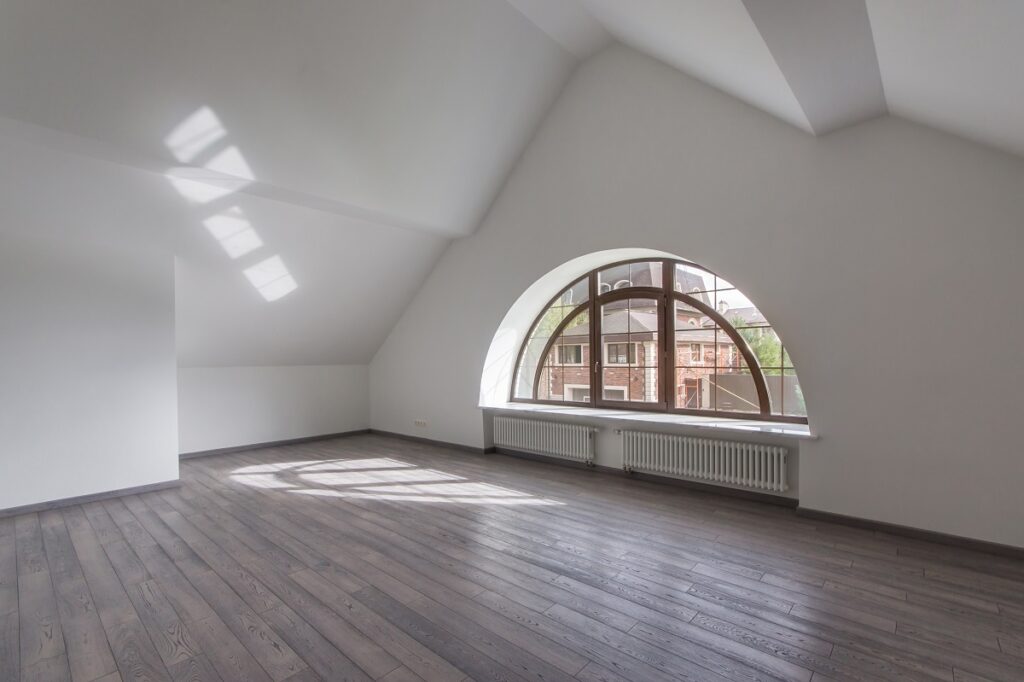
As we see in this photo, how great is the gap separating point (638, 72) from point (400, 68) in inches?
88.6

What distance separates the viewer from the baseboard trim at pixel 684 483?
165 inches

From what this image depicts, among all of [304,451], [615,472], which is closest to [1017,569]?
[615,472]

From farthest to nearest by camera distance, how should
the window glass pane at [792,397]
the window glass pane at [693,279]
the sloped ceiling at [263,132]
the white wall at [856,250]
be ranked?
the window glass pane at [693,279] → the window glass pane at [792,397] → the white wall at [856,250] → the sloped ceiling at [263,132]

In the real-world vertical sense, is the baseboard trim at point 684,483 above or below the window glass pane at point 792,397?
below

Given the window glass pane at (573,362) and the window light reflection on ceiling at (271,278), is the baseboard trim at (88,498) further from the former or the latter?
the window glass pane at (573,362)

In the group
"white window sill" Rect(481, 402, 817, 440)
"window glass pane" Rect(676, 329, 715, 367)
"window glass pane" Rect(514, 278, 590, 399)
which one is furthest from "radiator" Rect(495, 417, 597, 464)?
"window glass pane" Rect(676, 329, 715, 367)

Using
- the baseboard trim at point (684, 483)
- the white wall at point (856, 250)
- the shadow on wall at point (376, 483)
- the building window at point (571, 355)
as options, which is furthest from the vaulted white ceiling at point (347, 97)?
the baseboard trim at point (684, 483)

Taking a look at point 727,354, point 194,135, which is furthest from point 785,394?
point 194,135

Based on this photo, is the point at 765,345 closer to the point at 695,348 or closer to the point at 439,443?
the point at 695,348

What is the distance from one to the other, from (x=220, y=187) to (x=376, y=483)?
3.13 metres

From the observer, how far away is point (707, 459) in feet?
14.8

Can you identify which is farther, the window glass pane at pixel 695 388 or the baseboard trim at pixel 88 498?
the window glass pane at pixel 695 388

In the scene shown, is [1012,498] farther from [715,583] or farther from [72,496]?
[72,496]

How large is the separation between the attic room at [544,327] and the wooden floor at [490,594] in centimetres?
3
